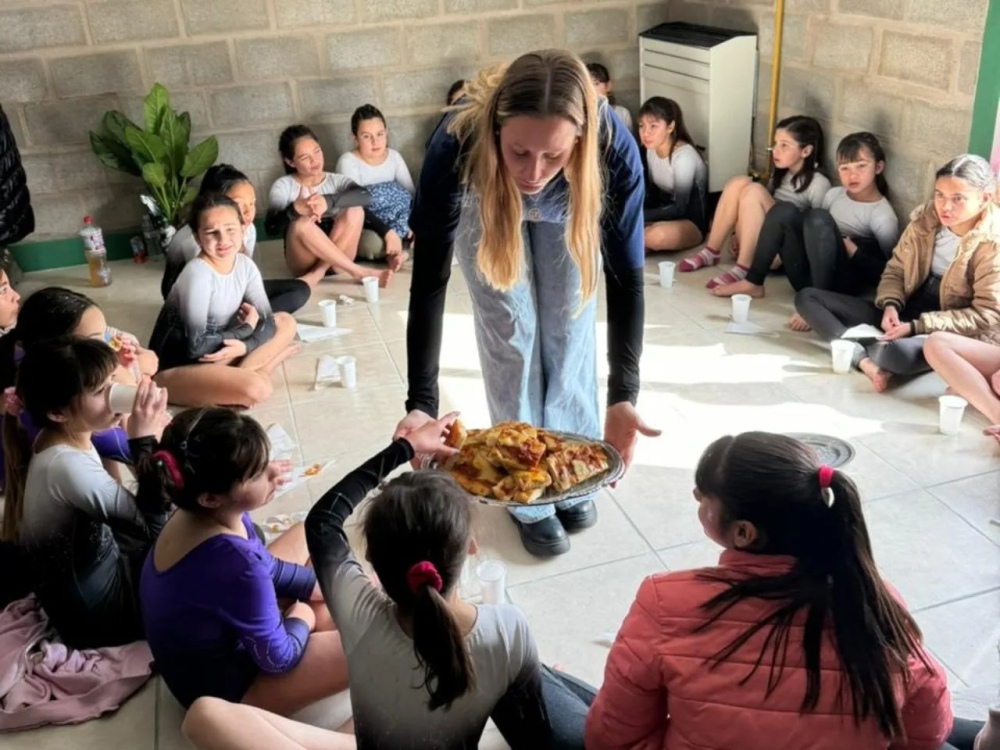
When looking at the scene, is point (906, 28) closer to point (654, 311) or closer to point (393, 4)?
point (654, 311)

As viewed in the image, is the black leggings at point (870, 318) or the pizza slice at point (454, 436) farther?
the black leggings at point (870, 318)

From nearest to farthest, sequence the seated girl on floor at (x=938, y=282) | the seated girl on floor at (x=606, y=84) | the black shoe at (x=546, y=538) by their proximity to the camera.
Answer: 1. the black shoe at (x=546, y=538)
2. the seated girl on floor at (x=938, y=282)
3. the seated girl on floor at (x=606, y=84)

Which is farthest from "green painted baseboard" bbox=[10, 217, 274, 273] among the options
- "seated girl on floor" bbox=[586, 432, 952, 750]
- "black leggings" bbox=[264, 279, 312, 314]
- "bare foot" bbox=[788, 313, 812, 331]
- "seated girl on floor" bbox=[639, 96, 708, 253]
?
"seated girl on floor" bbox=[586, 432, 952, 750]

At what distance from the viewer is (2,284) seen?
3.01m

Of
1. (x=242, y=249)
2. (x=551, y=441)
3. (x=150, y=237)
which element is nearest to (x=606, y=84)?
(x=242, y=249)

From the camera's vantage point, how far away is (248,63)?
5.05m

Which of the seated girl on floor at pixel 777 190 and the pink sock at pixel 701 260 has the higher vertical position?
the seated girl on floor at pixel 777 190

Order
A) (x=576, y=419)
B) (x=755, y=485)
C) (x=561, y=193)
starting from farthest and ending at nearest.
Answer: (x=576, y=419)
(x=561, y=193)
(x=755, y=485)

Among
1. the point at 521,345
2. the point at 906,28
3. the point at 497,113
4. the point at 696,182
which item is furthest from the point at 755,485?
the point at 696,182

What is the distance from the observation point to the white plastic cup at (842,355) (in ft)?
11.0

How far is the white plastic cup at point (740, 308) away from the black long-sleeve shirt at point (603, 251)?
186cm

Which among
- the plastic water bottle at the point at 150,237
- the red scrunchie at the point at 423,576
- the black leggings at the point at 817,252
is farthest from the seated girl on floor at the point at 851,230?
the plastic water bottle at the point at 150,237

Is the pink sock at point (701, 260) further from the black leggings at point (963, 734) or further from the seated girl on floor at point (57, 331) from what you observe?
the black leggings at point (963, 734)

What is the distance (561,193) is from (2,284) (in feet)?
6.72
